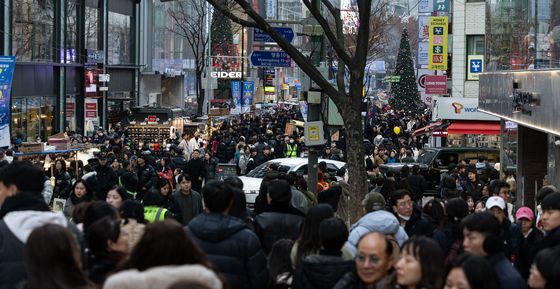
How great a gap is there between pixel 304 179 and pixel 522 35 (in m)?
7.66

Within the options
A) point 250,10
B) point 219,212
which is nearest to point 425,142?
point 250,10

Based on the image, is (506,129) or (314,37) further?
(506,129)

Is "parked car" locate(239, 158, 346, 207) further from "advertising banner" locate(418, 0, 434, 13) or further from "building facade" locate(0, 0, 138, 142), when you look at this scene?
"advertising banner" locate(418, 0, 434, 13)

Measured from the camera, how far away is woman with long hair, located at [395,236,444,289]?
5980 millimetres

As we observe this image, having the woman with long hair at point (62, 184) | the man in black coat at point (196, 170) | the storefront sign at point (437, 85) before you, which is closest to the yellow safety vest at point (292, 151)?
the man in black coat at point (196, 170)

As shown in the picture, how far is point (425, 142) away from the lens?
161ft

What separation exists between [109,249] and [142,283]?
2.10 metres

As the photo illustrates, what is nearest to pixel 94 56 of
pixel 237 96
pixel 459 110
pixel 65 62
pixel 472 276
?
pixel 65 62

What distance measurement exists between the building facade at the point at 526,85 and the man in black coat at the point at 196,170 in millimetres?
6806

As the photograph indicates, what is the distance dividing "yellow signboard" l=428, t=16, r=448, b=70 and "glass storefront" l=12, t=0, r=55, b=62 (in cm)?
1711

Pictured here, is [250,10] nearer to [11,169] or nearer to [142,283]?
[11,169]

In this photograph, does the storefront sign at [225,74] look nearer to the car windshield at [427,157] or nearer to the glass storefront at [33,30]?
the glass storefront at [33,30]

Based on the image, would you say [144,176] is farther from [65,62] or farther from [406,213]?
[65,62]

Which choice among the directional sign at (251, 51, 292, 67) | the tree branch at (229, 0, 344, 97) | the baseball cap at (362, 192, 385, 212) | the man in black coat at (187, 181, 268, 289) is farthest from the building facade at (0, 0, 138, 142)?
the man in black coat at (187, 181, 268, 289)
